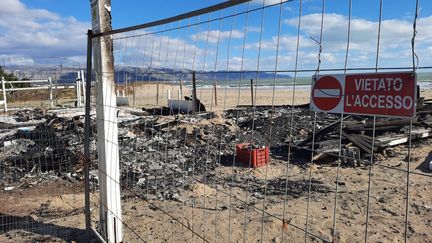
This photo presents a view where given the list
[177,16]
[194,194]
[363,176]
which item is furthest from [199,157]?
[177,16]

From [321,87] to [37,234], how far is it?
4.29 meters

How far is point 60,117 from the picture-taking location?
1349 centimetres

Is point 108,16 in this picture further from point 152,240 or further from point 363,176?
point 363,176

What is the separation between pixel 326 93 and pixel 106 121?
291 centimetres

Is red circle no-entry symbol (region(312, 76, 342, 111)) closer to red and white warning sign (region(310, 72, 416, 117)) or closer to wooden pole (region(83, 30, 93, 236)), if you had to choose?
red and white warning sign (region(310, 72, 416, 117))

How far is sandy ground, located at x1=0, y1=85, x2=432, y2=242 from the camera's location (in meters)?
4.94

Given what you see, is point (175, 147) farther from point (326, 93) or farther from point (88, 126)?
point (326, 93)

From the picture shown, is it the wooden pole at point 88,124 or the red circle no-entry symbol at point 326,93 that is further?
the wooden pole at point 88,124

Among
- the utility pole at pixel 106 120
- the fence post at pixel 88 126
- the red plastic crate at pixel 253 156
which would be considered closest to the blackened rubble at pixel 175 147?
the red plastic crate at pixel 253 156

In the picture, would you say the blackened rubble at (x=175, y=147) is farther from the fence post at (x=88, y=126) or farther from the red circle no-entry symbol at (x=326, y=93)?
the red circle no-entry symbol at (x=326, y=93)

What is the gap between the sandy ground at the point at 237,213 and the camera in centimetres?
494

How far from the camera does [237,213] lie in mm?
5746

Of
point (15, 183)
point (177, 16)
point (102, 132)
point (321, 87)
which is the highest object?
point (177, 16)

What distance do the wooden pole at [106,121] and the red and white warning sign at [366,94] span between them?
9.25 ft
